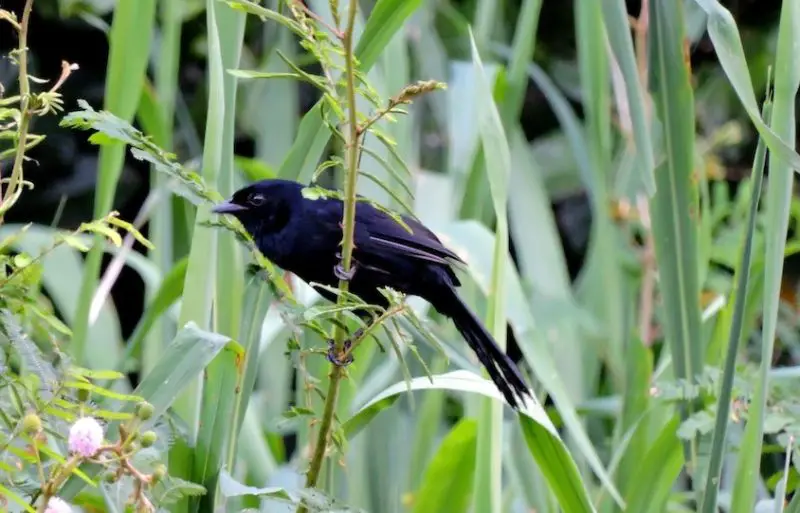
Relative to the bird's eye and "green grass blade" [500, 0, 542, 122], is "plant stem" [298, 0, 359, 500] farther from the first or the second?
"green grass blade" [500, 0, 542, 122]

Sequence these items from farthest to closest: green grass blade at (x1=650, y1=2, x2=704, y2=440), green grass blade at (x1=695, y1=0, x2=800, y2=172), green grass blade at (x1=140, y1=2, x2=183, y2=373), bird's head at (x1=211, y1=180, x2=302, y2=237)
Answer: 1. green grass blade at (x1=140, y1=2, x2=183, y2=373)
2. bird's head at (x1=211, y1=180, x2=302, y2=237)
3. green grass blade at (x1=650, y1=2, x2=704, y2=440)
4. green grass blade at (x1=695, y1=0, x2=800, y2=172)

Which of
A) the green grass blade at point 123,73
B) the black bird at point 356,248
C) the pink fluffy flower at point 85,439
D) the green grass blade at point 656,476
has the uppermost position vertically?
the green grass blade at point 123,73

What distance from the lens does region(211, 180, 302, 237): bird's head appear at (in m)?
1.49

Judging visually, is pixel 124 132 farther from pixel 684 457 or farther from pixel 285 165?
pixel 684 457

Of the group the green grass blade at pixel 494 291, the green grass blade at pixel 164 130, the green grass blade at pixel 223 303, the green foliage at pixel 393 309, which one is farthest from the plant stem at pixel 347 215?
the green grass blade at pixel 164 130

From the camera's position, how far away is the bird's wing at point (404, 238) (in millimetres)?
1521

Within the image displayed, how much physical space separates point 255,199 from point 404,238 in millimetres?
207

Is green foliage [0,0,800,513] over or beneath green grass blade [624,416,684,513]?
over

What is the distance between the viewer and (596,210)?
196cm

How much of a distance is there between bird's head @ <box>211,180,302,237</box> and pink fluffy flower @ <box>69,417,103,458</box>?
74 centimetres

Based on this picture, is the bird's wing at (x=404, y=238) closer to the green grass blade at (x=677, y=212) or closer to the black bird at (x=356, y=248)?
the black bird at (x=356, y=248)

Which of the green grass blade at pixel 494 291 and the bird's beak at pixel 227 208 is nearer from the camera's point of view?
the green grass blade at pixel 494 291

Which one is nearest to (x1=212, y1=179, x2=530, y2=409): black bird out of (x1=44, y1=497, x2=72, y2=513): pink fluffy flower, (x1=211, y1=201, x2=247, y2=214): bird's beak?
(x1=211, y1=201, x2=247, y2=214): bird's beak

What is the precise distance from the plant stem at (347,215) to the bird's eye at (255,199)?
54 cm
